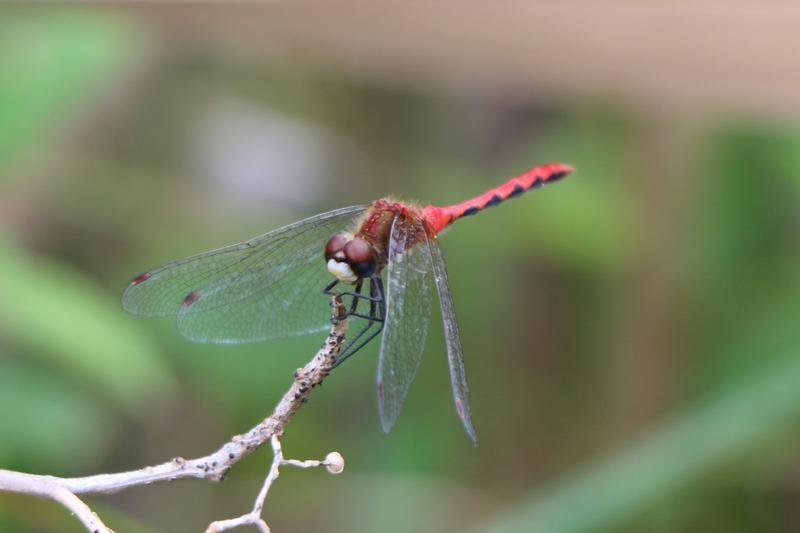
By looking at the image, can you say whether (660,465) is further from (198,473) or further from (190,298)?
(198,473)

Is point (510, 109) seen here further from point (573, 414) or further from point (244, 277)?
point (244, 277)

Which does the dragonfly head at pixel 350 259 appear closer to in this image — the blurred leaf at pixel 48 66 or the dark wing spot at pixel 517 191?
the dark wing spot at pixel 517 191

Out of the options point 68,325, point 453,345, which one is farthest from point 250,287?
point 68,325

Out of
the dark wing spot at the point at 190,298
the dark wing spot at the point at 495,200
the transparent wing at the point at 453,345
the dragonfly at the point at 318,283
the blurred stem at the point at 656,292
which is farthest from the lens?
the blurred stem at the point at 656,292

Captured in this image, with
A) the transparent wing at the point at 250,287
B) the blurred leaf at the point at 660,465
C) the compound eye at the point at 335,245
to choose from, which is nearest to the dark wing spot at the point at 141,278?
the transparent wing at the point at 250,287

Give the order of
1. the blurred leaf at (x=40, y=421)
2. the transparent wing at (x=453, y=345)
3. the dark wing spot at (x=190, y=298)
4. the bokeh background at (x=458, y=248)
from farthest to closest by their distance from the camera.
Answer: the bokeh background at (x=458, y=248)
the blurred leaf at (x=40, y=421)
the dark wing spot at (x=190, y=298)
the transparent wing at (x=453, y=345)

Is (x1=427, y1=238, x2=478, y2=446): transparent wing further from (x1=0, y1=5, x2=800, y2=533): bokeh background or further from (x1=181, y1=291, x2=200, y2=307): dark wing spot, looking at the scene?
(x1=0, y1=5, x2=800, y2=533): bokeh background
